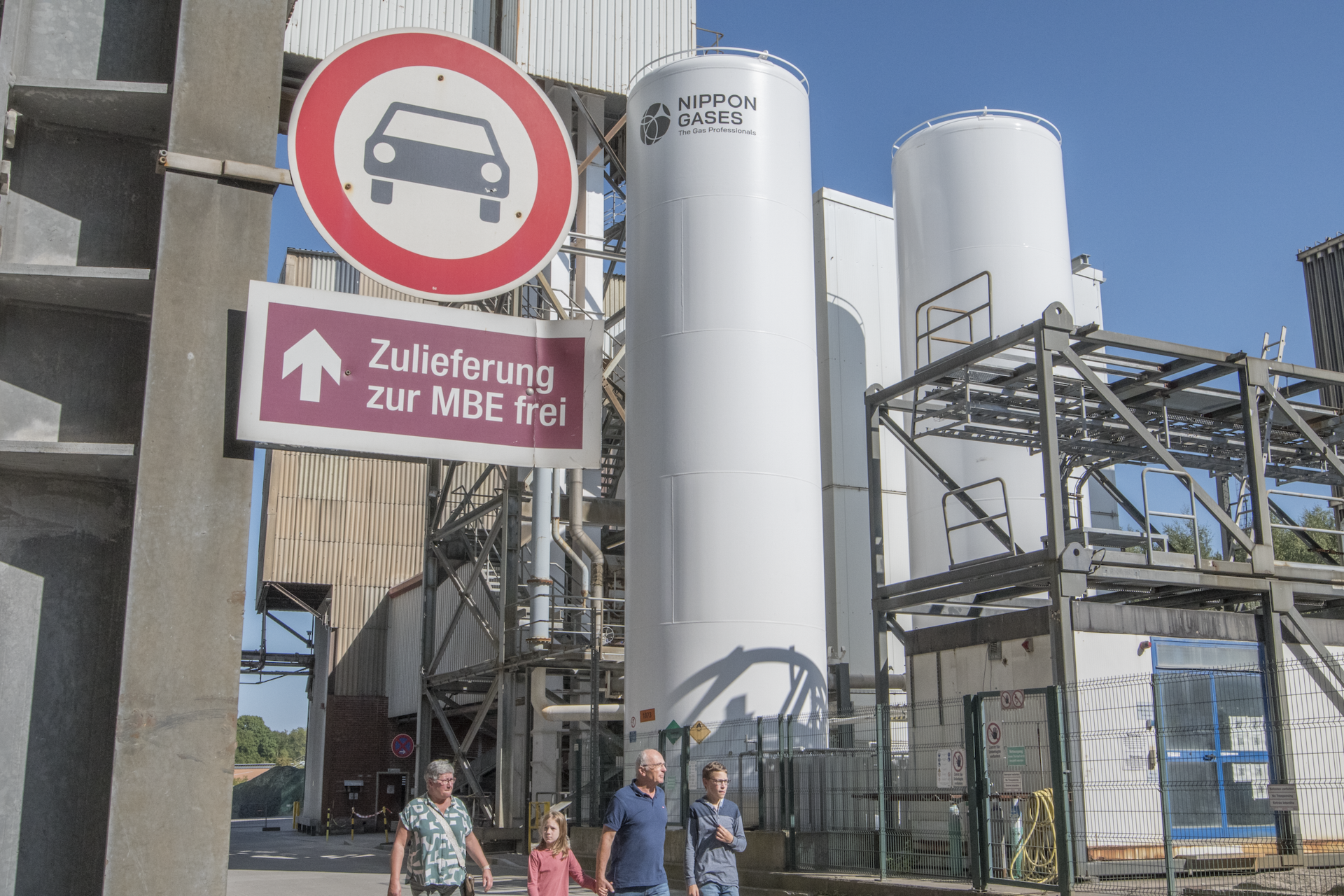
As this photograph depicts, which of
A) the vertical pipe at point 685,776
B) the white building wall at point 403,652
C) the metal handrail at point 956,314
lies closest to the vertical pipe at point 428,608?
the white building wall at point 403,652

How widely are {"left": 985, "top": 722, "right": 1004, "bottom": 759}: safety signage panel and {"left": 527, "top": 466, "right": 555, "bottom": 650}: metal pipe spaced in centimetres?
1276

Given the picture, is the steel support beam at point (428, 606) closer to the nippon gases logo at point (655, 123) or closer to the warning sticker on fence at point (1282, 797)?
the nippon gases logo at point (655, 123)

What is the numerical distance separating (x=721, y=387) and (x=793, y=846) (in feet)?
23.5

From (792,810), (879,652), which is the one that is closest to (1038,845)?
(792,810)

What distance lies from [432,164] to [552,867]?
253 inches

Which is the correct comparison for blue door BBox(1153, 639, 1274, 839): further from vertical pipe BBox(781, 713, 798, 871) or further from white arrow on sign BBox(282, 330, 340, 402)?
white arrow on sign BBox(282, 330, 340, 402)

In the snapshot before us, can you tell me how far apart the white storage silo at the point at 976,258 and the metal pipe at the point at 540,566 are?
7.61m

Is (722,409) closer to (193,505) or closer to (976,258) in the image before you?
(976,258)

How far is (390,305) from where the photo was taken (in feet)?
14.7

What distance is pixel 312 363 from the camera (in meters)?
4.34

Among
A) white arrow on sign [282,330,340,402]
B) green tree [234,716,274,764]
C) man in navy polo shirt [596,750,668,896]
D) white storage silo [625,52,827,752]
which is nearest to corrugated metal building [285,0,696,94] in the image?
white storage silo [625,52,827,752]

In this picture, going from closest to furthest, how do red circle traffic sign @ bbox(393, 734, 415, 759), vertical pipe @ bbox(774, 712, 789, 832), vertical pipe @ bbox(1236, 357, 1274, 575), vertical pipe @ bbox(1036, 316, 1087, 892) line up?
vertical pipe @ bbox(1036, 316, 1087, 892), vertical pipe @ bbox(1236, 357, 1274, 575), vertical pipe @ bbox(774, 712, 789, 832), red circle traffic sign @ bbox(393, 734, 415, 759)

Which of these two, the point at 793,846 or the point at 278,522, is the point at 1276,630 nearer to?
the point at 793,846

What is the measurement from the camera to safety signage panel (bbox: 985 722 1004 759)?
45.7 feet
